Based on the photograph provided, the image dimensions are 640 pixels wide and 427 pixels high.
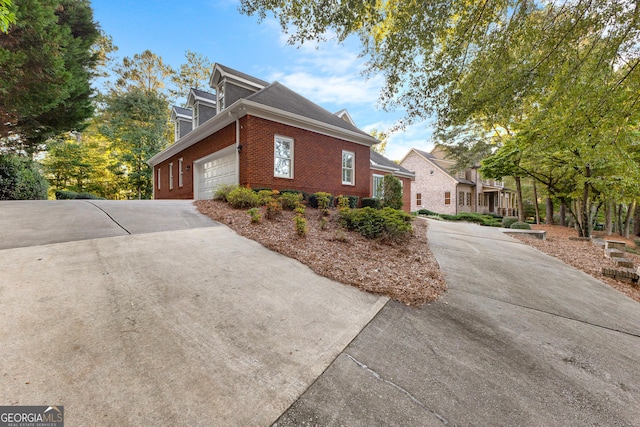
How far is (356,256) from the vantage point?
4461 mm

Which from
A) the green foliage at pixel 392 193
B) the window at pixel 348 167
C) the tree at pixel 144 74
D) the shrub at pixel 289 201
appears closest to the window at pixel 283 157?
the shrub at pixel 289 201

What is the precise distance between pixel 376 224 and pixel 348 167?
682cm

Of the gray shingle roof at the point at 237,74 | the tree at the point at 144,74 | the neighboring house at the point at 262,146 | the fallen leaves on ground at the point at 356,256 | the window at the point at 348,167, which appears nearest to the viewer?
the fallen leaves on ground at the point at 356,256

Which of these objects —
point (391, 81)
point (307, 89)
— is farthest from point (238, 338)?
point (307, 89)

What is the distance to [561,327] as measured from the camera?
2816 millimetres

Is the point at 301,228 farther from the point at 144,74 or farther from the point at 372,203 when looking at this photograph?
the point at 144,74

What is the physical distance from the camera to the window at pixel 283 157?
31.8ft

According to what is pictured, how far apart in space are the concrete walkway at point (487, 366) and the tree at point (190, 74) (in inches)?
1049

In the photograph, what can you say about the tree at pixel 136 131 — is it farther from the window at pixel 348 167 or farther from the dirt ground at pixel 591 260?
the dirt ground at pixel 591 260

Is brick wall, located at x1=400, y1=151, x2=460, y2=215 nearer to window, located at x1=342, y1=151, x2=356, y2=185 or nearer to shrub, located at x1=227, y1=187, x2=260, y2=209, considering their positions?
window, located at x1=342, y1=151, x2=356, y2=185

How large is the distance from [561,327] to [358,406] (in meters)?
2.82

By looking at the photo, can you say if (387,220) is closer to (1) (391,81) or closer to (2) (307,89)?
(1) (391,81)

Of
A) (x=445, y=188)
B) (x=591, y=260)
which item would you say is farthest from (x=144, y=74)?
(x=591, y=260)

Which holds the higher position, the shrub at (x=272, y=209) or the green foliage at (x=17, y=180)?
the green foliage at (x=17, y=180)
